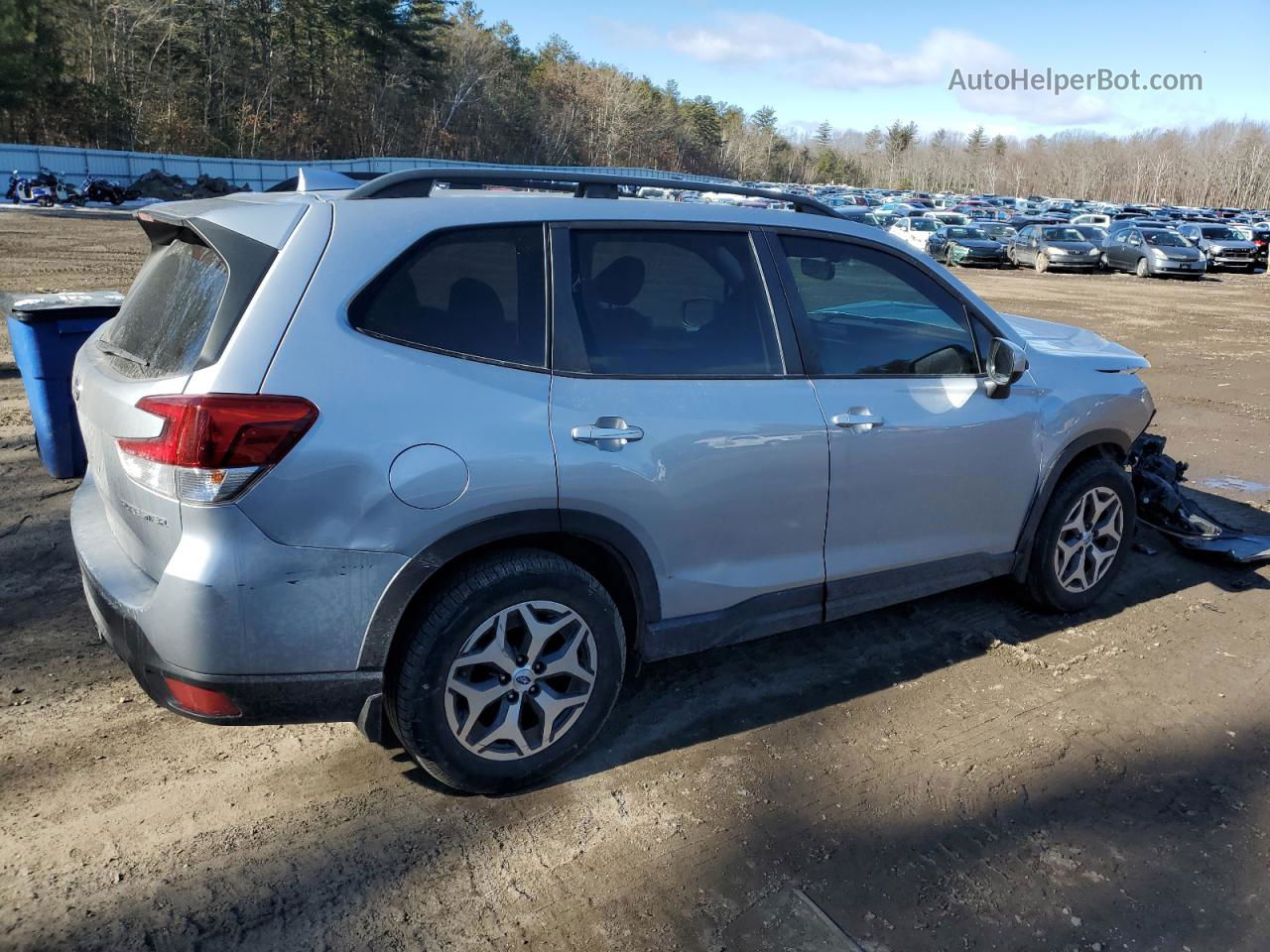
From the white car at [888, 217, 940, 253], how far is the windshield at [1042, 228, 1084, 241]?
378cm

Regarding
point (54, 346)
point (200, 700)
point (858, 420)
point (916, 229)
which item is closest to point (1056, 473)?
point (858, 420)

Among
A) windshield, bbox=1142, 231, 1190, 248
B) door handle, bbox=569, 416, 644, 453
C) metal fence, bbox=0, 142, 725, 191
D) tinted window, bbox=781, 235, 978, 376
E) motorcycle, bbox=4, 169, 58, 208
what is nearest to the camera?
door handle, bbox=569, 416, 644, 453

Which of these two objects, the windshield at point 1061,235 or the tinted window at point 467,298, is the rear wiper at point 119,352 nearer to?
the tinted window at point 467,298

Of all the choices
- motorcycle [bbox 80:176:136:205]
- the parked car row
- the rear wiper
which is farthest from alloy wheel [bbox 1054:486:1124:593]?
motorcycle [bbox 80:176:136:205]

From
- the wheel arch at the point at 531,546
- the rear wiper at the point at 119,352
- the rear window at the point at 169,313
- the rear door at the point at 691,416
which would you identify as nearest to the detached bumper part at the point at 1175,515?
the rear door at the point at 691,416

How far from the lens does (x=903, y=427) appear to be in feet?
11.9

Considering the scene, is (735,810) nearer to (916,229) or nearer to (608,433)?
(608,433)

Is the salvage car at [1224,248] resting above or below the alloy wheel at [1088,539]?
above

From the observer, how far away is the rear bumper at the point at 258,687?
2.61 m

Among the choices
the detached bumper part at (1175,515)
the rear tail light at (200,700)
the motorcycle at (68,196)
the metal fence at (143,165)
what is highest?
the metal fence at (143,165)

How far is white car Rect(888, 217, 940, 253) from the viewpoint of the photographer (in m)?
33.0

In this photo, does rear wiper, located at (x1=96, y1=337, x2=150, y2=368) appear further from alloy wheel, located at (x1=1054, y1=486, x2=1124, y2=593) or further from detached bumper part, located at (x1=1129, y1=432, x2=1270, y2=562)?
detached bumper part, located at (x1=1129, y1=432, x2=1270, y2=562)

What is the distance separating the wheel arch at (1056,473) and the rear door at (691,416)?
1.26 meters

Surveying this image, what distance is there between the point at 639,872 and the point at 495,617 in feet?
2.82
